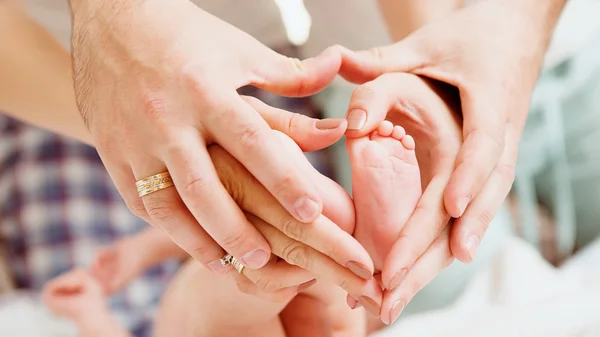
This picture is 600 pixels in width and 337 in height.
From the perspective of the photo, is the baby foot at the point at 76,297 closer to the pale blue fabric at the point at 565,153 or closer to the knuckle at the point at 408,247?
the knuckle at the point at 408,247

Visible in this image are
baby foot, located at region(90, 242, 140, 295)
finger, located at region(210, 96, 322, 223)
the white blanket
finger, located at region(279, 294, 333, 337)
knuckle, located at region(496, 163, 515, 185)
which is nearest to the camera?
finger, located at region(210, 96, 322, 223)

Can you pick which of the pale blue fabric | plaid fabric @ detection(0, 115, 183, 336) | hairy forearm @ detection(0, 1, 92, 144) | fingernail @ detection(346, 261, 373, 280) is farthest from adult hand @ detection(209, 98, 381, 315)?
plaid fabric @ detection(0, 115, 183, 336)

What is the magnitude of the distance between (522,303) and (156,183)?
75cm

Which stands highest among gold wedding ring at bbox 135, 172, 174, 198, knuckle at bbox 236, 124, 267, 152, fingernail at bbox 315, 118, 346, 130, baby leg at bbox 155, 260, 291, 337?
knuckle at bbox 236, 124, 267, 152

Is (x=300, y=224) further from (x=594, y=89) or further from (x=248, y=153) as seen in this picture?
(x=594, y=89)

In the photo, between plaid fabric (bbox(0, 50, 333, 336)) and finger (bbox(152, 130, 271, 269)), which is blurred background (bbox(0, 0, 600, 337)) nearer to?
plaid fabric (bbox(0, 50, 333, 336))

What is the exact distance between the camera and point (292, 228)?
1.69 ft

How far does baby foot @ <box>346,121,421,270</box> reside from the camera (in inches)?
21.3

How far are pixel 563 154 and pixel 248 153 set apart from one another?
0.95 meters

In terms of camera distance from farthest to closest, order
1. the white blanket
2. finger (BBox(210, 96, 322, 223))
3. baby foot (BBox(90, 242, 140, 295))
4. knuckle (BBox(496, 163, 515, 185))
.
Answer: baby foot (BBox(90, 242, 140, 295)), the white blanket, knuckle (BBox(496, 163, 515, 185)), finger (BBox(210, 96, 322, 223))

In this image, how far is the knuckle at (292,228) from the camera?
1.69 ft

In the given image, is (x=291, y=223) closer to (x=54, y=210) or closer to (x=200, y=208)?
(x=200, y=208)

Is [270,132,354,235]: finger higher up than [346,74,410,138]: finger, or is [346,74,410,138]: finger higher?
[346,74,410,138]: finger

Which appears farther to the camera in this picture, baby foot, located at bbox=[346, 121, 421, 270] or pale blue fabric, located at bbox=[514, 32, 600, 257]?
pale blue fabric, located at bbox=[514, 32, 600, 257]
